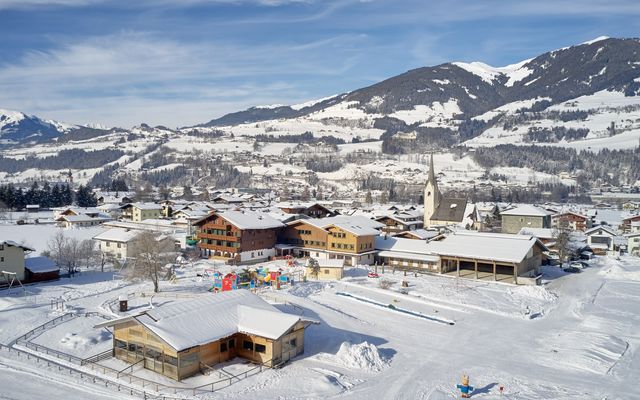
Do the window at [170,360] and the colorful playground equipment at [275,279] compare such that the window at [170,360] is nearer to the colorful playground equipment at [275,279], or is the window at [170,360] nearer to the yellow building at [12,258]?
the colorful playground equipment at [275,279]

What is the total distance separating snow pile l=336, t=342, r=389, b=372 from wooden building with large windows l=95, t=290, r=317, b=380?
1937 millimetres

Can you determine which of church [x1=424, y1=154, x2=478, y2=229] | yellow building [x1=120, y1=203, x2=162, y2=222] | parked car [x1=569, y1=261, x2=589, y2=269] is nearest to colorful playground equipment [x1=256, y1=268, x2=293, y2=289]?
parked car [x1=569, y1=261, x2=589, y2=269]

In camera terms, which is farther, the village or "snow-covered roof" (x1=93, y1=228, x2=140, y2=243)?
"snow-covered roof" (x1=93, y1=228, x2=140, y2=243)

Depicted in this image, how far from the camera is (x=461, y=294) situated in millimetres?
36625

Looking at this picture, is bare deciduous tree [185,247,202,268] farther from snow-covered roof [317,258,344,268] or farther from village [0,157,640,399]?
snow-covered roof [317,258,344,268]

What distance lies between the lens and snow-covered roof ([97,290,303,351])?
21019 millimetres

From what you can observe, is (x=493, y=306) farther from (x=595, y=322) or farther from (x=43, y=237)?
(x=43, y=237)

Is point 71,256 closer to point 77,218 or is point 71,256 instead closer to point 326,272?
point 326,272

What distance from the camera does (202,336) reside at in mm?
21328

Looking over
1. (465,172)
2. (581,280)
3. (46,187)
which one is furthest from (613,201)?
(46,187)

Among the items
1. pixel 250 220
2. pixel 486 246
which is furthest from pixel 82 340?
pixel 486 246

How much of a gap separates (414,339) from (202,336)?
1071cm

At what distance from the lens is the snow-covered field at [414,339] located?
20.4m

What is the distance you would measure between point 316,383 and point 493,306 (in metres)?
17.5
